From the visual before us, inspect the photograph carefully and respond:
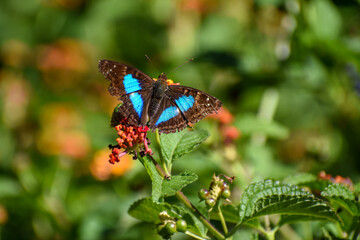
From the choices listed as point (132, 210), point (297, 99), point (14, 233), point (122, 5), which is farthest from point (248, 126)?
point (122, 5)

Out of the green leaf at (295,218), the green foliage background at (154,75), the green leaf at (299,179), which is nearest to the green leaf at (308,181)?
the green leaf at (299,179)

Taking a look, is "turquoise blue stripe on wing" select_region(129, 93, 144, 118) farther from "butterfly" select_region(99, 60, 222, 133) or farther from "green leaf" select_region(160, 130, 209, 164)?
Answer: "green leaf" select_region(160, 130, 209, 164)

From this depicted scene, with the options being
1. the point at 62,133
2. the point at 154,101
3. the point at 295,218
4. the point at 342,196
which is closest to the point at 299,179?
the point at 295,218

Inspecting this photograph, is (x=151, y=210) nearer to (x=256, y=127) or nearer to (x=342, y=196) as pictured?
(x=342, y=196)

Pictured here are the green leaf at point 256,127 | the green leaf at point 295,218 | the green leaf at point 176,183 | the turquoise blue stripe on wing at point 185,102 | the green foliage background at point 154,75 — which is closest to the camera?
the green leaf at point 176,183

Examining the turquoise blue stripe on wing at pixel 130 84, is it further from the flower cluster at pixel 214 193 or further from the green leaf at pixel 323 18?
the green leaf at pixel 323 18
